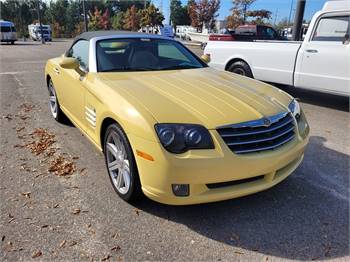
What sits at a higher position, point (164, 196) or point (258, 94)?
point (258, 94)

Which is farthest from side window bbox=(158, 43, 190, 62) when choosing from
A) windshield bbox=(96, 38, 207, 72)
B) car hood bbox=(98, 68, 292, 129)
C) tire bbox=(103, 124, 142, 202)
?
tire bbox=(103, 124, 142, 202)

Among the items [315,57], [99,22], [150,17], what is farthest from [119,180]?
[99,22]

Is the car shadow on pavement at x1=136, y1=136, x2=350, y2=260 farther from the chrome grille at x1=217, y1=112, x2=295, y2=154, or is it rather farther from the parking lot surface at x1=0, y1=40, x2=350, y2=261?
the chrome grille at x1=217, y1=112, x2=295, y2=154

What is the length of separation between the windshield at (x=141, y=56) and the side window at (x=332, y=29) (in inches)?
125

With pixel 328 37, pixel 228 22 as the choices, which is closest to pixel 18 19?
pixel 228 22

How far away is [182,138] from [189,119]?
0.20 metres

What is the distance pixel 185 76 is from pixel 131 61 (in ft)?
2.39

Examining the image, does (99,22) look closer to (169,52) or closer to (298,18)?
(298,18)

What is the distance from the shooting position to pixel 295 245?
263 centimetres

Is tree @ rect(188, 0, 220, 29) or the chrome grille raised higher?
tree @ rect(188, 0, 220, 29)

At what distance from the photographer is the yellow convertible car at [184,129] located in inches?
102

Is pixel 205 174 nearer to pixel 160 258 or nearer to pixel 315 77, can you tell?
pixel 160 258

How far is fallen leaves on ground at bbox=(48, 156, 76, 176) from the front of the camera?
382 cm

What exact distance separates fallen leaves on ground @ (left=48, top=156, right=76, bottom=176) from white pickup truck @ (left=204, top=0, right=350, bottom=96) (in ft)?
15.8
